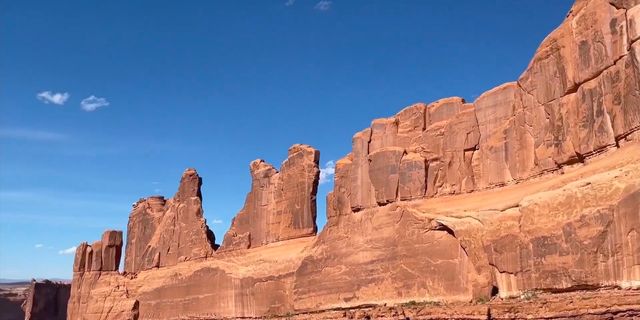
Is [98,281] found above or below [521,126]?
below

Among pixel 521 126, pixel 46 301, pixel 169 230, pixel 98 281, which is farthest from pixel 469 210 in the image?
pixel 46 301

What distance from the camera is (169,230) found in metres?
39.5

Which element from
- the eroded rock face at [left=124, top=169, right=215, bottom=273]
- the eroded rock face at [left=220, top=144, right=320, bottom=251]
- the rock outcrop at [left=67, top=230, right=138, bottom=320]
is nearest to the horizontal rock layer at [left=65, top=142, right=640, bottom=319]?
the eroded rock face at [left=220, top=144, right=320, bottom=251]

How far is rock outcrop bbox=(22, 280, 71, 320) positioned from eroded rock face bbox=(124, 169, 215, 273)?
1906cm

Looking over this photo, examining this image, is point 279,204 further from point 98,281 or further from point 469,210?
point 98,281

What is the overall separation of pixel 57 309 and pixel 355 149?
3964 centimetres

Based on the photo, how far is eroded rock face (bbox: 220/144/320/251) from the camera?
31.6 metres

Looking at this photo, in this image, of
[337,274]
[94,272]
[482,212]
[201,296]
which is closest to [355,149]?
[337,274]

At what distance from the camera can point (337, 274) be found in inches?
1118

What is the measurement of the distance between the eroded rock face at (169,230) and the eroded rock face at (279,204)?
2.69 metres

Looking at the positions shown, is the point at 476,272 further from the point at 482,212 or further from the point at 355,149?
the point at 355,149

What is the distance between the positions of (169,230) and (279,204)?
936cm

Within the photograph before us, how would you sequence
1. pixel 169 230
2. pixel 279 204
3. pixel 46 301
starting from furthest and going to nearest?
pixel 46 301 < pixel 169 230 < pixel 279 204

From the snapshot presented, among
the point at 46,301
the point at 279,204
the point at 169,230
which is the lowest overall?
the point at 46,301
